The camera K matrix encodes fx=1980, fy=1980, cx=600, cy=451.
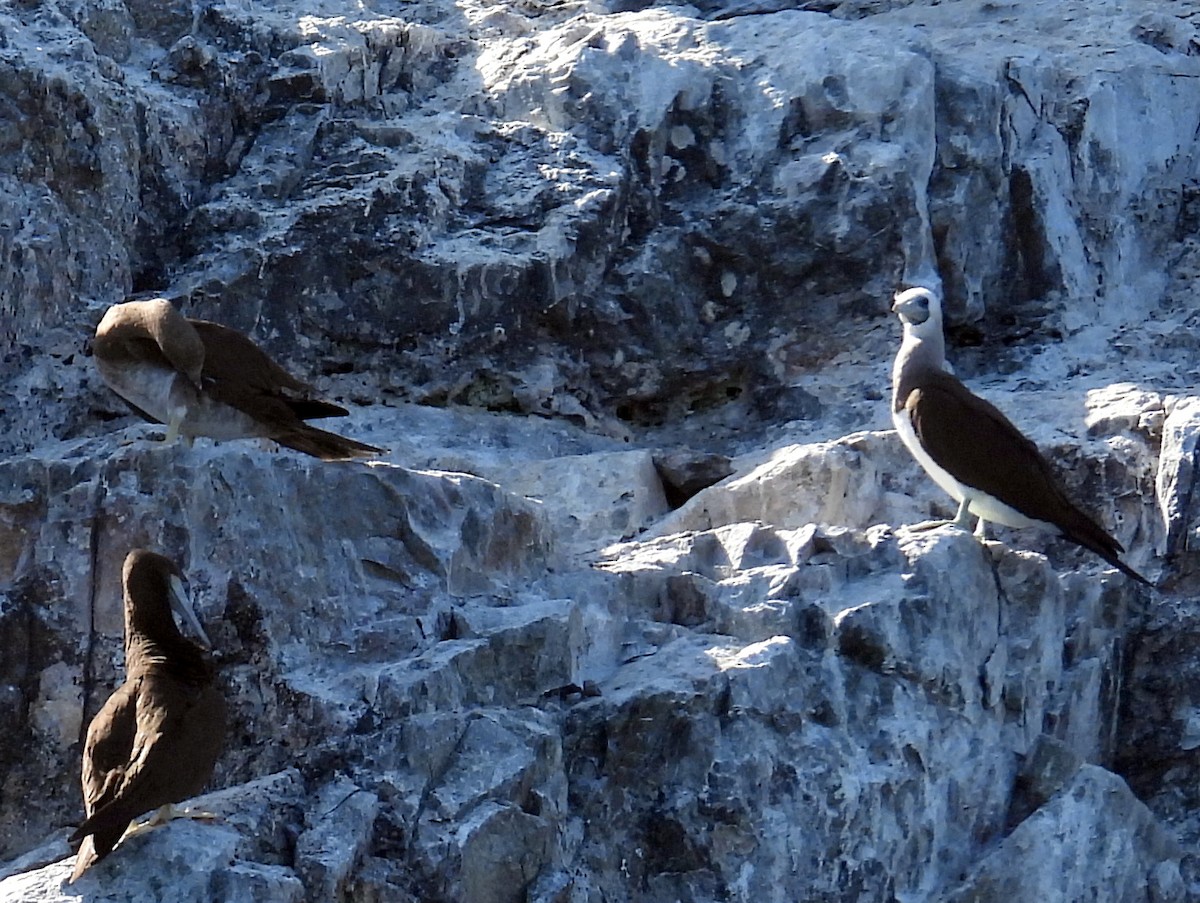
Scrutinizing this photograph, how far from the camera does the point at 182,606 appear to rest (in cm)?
591

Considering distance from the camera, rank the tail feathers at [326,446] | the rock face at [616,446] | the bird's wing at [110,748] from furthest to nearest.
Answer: the tail feathers at [326,446], the rock face at [616,446], the bird's wing at [110,748]

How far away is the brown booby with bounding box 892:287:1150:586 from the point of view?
7.16 metres

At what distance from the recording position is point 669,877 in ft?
20.1

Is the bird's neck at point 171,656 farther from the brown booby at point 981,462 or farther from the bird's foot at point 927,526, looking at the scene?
the brown booby at point 981,462

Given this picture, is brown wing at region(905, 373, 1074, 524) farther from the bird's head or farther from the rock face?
the bird's head

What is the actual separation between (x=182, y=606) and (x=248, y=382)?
130 centimetres

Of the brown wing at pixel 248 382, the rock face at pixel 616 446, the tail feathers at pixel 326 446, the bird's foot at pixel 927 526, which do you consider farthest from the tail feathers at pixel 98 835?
the bird's foot at pixel 927 526

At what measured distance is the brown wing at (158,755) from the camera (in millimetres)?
5168

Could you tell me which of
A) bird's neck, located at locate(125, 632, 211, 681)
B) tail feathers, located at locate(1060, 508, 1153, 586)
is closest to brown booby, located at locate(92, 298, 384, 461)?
bird's neck, located at locate(125, 632, 211, 681)

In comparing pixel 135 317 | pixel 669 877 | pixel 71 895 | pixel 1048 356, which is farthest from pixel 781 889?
pixel 1048 356

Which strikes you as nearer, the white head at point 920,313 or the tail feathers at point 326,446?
the tail feathers at point 326,446

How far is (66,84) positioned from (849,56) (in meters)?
3.75

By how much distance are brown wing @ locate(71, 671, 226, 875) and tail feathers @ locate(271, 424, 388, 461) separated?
4.73 ft

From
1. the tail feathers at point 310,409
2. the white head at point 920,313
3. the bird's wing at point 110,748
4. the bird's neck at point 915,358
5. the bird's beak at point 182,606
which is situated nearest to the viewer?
the bird's wing at point 110,748
